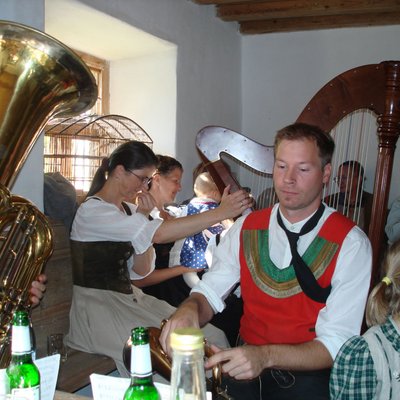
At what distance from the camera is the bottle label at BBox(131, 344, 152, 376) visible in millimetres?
649

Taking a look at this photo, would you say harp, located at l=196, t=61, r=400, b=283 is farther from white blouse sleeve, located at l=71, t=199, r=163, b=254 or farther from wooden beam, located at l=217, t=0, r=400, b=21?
wooden beam, located at l=217, t=0, r=400, b=21

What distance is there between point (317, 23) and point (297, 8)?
494 mm

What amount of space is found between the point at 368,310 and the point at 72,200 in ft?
5.48

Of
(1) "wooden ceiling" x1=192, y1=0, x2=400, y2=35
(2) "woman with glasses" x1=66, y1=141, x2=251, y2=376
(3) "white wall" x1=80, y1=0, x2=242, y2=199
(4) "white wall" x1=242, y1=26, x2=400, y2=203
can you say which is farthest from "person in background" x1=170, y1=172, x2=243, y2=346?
(4) "white wall" x1=242, y1=26, x2=400, y2=203

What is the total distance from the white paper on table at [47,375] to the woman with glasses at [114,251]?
1.12 m

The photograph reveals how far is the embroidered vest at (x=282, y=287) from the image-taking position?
1.45 metres

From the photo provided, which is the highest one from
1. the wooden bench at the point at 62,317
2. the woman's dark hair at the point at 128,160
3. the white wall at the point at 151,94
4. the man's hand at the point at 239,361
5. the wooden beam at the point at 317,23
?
the wooden beam at the point at 317,23

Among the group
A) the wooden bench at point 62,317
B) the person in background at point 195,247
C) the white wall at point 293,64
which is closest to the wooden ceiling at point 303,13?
the white wall at point 293,64

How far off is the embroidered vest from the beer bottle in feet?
2.85

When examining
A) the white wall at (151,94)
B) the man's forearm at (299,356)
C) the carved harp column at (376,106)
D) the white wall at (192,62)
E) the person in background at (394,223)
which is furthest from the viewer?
the white wall at (151,94)

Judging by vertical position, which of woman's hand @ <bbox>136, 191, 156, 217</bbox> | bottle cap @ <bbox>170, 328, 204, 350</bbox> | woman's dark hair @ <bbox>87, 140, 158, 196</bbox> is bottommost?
bottle cap @ <bbox>170, 328, 204, 350</bbox>

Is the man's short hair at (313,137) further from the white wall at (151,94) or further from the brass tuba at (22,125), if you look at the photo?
the white wall at (151,94)

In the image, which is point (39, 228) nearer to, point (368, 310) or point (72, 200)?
point (368, 310)

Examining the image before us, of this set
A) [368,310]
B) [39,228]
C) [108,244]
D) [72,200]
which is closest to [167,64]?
[72,200]
